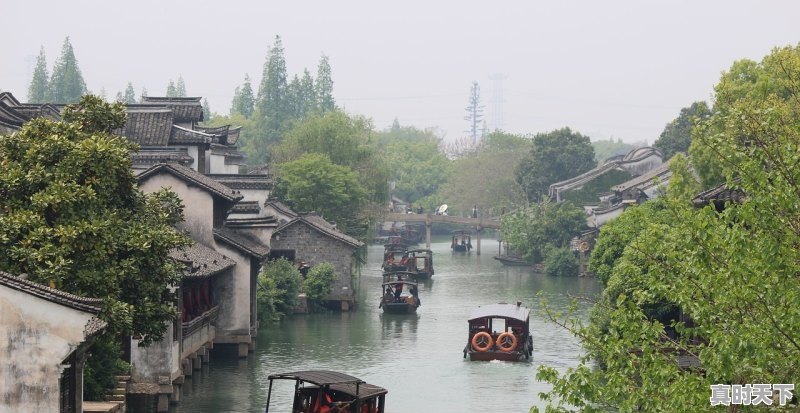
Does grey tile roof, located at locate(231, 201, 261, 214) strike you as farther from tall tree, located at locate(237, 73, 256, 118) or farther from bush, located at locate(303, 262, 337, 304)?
tall tree, located at locate(237, 73, 256, 118)

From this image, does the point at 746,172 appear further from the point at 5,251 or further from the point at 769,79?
the point at 769,79

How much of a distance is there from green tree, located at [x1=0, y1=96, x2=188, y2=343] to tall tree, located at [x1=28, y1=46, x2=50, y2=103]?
112456 millimetres

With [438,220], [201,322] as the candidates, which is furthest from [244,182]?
[438,220]

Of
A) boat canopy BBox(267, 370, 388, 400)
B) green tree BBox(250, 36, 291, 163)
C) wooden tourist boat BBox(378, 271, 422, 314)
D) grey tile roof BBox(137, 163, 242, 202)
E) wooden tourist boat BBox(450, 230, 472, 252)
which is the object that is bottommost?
boat canopy BBox(267, 370, 388, 400)

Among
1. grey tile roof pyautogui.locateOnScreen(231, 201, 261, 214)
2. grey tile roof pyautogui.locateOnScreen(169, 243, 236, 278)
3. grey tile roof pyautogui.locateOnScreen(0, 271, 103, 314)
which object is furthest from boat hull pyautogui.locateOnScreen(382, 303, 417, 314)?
grey tile roof pyautogui.locateOnScreen(0, 271, 103, 314)

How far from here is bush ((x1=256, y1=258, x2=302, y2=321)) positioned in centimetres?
5125

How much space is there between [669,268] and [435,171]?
123503mm

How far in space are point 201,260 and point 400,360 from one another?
30.0 ft

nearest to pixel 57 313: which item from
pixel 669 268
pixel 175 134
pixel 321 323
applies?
pixel 669 268

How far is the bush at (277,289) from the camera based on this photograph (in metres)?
51.2

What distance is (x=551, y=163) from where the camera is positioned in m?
103

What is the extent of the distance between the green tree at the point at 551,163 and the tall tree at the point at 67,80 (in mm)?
48945

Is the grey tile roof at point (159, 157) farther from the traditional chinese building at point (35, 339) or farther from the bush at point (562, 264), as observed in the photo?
the bush at point (562, 264)

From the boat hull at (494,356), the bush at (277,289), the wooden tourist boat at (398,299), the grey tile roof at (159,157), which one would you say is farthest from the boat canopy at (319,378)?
the wooden tourist boat at (398,299)
